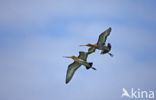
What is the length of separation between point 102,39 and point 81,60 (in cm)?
415

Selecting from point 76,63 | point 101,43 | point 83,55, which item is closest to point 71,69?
point 76,63

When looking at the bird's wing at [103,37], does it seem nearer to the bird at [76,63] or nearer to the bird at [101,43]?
the bird at [101,43]

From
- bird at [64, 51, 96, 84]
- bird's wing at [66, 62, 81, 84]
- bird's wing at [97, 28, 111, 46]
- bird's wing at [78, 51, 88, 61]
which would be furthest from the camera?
bird's wing at [97, 28, 111, 46]

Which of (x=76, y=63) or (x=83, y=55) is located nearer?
(x=83, y=55)

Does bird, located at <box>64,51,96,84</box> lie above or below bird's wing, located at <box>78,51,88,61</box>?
below

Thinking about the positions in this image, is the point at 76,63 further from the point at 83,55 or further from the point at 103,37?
the point at 103,37

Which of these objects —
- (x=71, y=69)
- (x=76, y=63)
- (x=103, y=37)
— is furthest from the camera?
(x=103, y=37)

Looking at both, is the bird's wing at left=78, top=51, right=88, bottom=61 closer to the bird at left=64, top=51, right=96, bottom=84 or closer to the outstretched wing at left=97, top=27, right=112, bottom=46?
the bird at left=64, top=51, right=96, bottom=84

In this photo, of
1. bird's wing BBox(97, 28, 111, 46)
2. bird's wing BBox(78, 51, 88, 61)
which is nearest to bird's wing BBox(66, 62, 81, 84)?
bird's wing BBox(78, 51, 88, 61)

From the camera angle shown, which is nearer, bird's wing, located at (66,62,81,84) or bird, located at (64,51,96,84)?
bird's wing, located at (66,62,81,84)

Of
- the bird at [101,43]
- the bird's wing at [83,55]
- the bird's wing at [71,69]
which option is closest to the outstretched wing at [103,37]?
the bird at [101,43]

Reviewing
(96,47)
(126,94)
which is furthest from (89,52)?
(126,94)

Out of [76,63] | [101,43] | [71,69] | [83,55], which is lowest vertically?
[71,69]

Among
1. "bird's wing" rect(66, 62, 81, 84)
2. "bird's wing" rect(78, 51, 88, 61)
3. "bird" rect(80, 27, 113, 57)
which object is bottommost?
"bird's wing" rect(66, 62, 81, 84)
